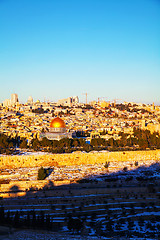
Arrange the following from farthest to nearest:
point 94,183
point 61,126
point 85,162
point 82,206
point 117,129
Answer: point 117,129 < point 61,126 < point 85,162 < point 94,183 < point 82,206

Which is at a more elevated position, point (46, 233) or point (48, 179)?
point (48, 179)

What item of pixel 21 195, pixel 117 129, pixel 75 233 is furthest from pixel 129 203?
pixel 117 129

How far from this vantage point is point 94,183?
17812 mm

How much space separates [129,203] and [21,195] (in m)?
5.38

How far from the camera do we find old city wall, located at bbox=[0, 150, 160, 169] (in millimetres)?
23781

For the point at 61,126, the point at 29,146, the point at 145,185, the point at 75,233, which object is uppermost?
the point at 61,126

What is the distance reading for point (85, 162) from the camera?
24.9 meters

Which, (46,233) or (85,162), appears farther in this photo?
(85,162)

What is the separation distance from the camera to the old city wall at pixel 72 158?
23.8 m

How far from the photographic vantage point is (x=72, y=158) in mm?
24875

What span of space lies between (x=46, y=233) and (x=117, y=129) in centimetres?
3507

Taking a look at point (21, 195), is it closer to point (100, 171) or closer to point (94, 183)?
point (94, 183)

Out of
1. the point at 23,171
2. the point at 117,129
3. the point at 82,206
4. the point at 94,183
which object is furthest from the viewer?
the point at 117,129

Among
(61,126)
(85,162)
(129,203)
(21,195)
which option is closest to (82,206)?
(129,203)
